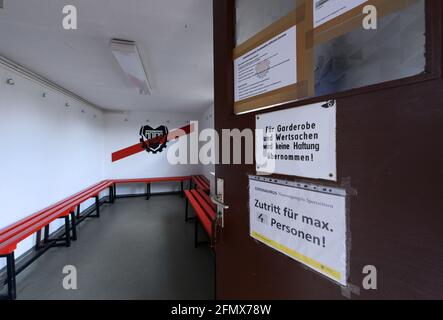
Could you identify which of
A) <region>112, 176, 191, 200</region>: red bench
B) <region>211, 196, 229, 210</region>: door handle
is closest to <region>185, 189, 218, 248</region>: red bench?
<region>211, 196, 229, 210</region>: door handle

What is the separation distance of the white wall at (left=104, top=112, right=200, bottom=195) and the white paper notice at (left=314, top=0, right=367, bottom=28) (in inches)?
224

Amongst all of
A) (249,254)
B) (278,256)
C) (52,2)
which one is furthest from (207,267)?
(52,2)

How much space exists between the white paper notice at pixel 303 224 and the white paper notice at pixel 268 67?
1.21 ft

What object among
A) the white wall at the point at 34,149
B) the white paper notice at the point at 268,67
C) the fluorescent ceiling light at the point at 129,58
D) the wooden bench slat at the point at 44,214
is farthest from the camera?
the white wall at the point at 34,149

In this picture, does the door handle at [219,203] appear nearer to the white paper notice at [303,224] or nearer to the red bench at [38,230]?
the white paper notice at [303,224]

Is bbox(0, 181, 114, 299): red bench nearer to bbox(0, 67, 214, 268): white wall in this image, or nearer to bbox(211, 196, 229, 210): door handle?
bbox(0, 67, 214, 268): white wall

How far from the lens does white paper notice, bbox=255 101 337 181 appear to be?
1.90 ft

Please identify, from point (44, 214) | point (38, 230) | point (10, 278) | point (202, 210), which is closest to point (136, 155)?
point (44, 214)

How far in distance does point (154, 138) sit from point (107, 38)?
13.8ft

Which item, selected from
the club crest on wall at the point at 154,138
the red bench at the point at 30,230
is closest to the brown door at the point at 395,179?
the red bench at the point at 30,230

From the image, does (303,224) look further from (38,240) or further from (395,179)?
(38,240)

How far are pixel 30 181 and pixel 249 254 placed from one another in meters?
3.29

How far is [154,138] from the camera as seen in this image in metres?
5.90

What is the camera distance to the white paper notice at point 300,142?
0.58m
